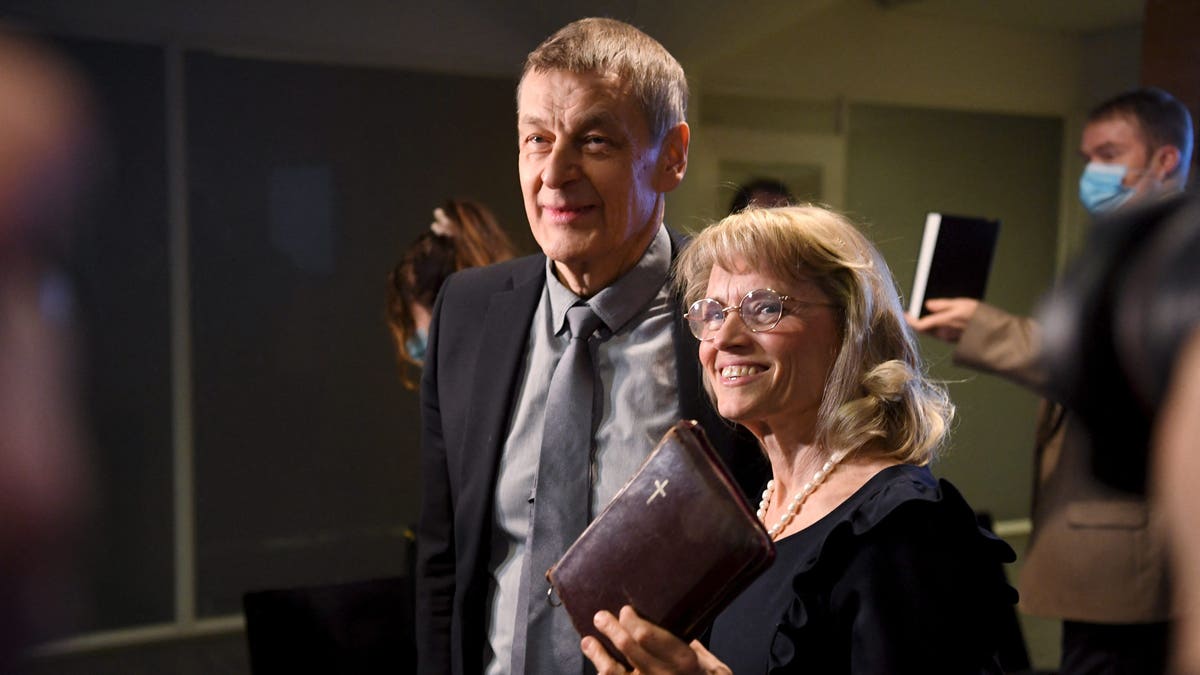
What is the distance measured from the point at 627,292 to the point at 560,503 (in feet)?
1.21

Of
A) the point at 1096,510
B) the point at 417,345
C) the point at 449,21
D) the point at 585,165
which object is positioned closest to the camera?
the point at 585,165

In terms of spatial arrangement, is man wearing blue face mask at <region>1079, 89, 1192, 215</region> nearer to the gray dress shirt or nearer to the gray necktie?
the gray dress shirt

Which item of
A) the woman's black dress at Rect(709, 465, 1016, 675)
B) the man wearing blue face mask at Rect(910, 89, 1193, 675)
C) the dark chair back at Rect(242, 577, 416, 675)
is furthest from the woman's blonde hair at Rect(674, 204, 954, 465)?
the dark chair back at Rect(242, 577, 416, 675)

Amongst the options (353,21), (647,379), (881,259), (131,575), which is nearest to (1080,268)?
(881,259)

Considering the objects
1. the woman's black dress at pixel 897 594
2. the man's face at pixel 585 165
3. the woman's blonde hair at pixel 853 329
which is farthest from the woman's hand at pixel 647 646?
the man's face at pixel 585 165

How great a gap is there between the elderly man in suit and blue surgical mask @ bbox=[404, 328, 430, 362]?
47.3 inches

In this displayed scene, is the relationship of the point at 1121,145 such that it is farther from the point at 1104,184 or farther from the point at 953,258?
the point at 953,258

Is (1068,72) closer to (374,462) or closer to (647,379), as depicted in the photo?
(647,379)

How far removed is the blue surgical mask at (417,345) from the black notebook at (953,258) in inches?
56.0

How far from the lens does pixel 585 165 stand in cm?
162

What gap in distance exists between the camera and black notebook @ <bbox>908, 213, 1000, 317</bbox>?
2.61m

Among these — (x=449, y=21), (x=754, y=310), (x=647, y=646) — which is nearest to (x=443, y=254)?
(x=449, y=21)

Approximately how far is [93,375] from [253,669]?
4.08 feet

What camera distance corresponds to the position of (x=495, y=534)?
1.74 metres
